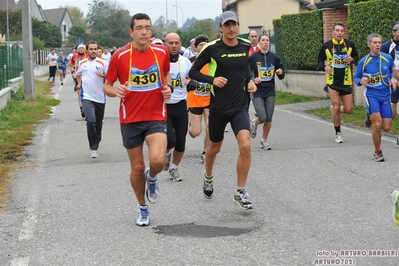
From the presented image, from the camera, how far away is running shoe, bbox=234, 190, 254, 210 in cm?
784

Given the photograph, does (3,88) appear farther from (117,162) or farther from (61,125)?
(117,162)

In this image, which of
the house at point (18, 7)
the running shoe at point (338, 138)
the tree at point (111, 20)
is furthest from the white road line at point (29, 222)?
the tree at point (111, 20)

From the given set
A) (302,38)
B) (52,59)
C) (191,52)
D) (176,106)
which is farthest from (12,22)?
(176,106)

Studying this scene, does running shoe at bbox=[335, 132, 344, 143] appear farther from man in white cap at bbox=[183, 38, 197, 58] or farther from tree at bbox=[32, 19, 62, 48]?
tree at bbox=[32, 19, 62, 48]

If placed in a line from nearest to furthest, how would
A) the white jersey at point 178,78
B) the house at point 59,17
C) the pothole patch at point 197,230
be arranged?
the pothole patch at point 197,230
the white jersey at point 178,78
the house at point 59,17

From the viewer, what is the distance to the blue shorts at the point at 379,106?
1127 centimetres

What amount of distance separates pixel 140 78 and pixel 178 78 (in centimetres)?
266

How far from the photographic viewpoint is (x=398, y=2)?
1681 cm

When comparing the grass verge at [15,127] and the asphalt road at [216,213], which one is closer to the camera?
the asphalt road at [216,213]

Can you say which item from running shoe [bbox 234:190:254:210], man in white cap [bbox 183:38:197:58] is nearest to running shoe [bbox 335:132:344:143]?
man in white cap [bbox 183:38:197:58]

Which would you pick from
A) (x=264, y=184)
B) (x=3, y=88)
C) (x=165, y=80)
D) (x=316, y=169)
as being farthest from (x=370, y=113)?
(x=3, y=88)

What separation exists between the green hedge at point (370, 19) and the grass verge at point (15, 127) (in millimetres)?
8176

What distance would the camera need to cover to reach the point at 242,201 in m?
7.86

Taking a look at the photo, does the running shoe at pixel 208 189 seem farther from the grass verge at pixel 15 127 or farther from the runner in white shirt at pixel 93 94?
the runner in white shirt at pixel 93 94
